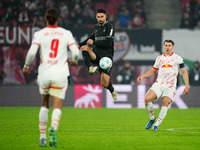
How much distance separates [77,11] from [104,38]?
36.8ft

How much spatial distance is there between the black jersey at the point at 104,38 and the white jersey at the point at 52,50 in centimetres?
388

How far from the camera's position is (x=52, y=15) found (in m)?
7.25

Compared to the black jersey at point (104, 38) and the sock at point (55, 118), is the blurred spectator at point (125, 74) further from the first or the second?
the sock at point (55, 118)

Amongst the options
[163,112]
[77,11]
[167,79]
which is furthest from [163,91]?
[77,11]

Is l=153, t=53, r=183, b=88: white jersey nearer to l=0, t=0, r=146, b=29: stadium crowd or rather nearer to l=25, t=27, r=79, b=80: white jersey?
l=25, t=27, r=79, b=80: white jersey

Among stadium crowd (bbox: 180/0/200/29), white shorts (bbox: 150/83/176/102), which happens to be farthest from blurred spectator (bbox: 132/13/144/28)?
white shorts (bbox: 150/83/176/102)

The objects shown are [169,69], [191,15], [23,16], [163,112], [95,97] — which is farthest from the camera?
[191,15]

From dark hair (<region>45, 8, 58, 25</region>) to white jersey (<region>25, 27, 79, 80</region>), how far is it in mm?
124

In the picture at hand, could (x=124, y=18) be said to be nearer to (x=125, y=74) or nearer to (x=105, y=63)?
(x=125, y=74)

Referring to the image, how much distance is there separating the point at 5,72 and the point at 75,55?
12825mm

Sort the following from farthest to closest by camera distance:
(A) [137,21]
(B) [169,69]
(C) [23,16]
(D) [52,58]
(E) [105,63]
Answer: (A) [137,21] < (C) [23,16] < (E) [105,63] < (B) [169,69] < (D) [52,58]

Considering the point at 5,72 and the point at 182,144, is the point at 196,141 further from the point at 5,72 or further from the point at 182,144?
the point at 5,72

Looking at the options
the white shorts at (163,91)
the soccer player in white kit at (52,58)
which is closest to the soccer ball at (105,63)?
the white shorts at (163,91)

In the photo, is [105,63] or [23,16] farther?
[23,16]
